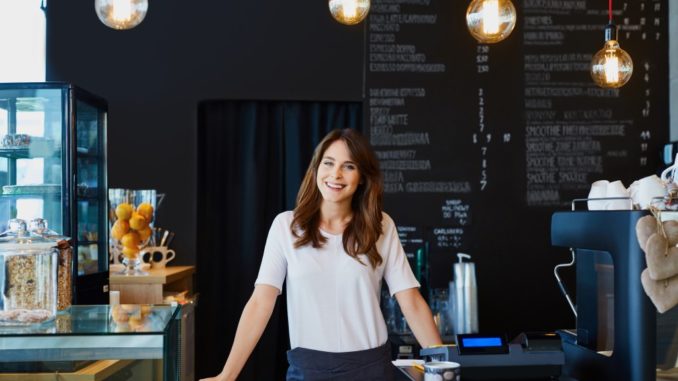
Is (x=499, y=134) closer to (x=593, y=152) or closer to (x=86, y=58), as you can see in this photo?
(x=593, y=152)

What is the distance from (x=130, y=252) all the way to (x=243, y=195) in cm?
88

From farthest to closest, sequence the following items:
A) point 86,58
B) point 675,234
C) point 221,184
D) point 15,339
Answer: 1. point 221,184
2. point 86,58
3. point 675,234
4. point 15,339

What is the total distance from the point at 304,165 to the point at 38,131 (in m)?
1.61

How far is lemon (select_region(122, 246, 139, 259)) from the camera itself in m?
4.20

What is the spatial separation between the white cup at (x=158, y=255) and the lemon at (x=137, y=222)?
185mm

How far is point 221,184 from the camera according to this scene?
4898mm

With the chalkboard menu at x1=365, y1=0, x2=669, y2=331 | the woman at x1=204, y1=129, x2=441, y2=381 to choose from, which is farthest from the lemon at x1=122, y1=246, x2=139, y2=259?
the woman at x1=204, y1=129, x2=441, y2=381

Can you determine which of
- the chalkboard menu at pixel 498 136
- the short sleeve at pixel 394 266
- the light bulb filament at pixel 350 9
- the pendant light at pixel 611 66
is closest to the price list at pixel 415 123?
the chalkboard menu at pixel 498 136

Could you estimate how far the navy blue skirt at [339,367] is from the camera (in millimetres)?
2316

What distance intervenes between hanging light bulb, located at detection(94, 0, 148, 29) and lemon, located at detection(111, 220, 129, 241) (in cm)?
143

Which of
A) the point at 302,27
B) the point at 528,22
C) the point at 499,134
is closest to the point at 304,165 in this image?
the point at 302,27

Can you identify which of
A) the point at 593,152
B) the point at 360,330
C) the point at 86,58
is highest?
the point at 86,58

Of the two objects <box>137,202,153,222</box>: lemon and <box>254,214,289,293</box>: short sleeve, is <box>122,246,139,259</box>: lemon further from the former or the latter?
<box>254,214,289,293</box>: short sleeve

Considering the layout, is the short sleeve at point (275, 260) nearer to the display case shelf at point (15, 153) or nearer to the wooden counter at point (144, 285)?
the wooden counter at point (144, 285)
